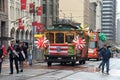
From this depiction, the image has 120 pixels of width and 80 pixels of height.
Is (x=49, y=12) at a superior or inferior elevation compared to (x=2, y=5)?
superior

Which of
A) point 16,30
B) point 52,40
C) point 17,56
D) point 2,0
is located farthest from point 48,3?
point 17,56

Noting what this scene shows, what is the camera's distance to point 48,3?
93.2 metres

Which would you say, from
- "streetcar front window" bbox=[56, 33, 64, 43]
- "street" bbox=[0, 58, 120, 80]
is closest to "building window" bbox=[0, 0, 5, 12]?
"streetcar front window" bbox=[56, 33, 64, 43]

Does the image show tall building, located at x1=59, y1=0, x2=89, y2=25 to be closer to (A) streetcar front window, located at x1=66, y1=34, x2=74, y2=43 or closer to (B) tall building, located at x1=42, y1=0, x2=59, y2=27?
(B) tall building, located at x1=42, y1=0, x2=59, y2=27

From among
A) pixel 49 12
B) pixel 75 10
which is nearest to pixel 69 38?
pixel 49 12

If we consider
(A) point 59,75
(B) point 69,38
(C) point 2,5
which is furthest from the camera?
(C) point 2,5

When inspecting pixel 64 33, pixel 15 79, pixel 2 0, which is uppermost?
pixel 2 0

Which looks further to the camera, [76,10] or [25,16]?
[76,10]

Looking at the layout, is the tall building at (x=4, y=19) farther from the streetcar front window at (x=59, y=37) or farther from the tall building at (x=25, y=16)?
the streetcar front window at (x=59, y=37)

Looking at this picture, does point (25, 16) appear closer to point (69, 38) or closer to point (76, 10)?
point (69, 38)

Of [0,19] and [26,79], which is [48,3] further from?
[26,79]

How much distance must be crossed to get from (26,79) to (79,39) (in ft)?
40.7

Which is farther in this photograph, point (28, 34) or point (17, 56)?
point (28, 34)

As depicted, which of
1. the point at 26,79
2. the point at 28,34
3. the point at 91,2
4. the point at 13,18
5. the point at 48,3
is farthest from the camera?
the point at 91,2
